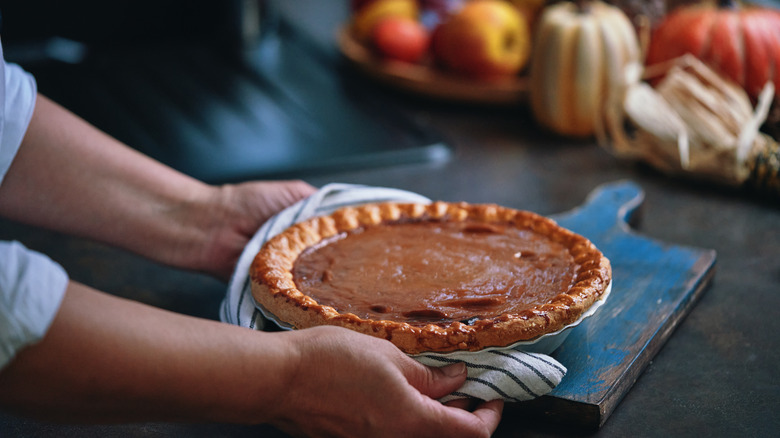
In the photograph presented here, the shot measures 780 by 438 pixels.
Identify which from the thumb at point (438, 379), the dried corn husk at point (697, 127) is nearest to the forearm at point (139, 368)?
the thumb at point (438, 379)

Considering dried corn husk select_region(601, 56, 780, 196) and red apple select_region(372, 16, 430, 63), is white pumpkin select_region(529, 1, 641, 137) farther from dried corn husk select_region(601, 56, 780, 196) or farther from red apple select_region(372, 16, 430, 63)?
red apple select_region(372, 16, 430, 63)

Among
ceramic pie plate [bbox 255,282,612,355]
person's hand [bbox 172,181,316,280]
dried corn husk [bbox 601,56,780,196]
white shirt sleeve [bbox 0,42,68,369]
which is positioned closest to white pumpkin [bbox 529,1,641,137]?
dried corn husk [bbox 601,56,780,196]

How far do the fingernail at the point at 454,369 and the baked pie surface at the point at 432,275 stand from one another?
0.02 meters

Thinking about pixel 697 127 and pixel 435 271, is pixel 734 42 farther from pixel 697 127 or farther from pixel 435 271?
pixel 435 271

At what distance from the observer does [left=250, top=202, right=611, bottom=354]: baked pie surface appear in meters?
1.04

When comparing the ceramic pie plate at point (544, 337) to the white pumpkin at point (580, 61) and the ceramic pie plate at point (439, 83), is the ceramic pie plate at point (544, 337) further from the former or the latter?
the ceramic pie plate at point (439, 83)

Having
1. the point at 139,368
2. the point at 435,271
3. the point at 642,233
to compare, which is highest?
the point at 139,368

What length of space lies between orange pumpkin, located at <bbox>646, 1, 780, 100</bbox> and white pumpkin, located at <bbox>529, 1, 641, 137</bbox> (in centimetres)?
13

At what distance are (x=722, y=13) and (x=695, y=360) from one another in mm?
1234

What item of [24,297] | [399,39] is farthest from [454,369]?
[399,39]

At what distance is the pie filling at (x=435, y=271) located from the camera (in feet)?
3.72

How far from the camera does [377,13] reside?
2484 mm

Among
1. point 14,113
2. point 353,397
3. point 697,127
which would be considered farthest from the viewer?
point 697,127

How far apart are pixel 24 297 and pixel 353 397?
1.25 ft
